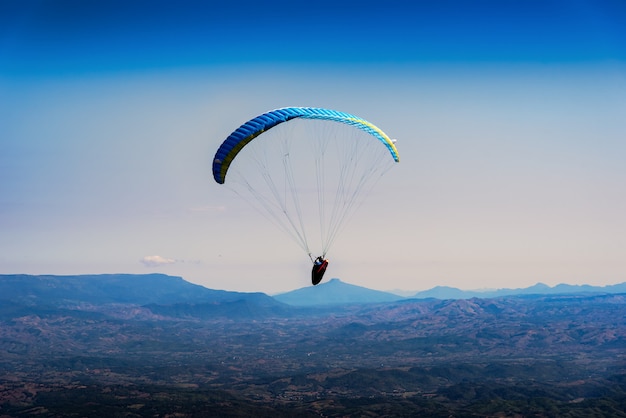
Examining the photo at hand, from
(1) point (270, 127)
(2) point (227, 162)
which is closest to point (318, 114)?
(1) point (270, 127)

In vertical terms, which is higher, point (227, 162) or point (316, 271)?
point (227, 162)

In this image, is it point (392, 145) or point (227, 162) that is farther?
point (392, 145)

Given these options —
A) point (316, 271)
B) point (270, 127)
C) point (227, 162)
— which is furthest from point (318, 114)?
point (316, 271)

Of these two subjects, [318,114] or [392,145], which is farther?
[392,145]

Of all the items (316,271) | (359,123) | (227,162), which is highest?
(359,123)

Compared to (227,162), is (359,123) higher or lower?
higher

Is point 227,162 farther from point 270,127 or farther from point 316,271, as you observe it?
point 316,271

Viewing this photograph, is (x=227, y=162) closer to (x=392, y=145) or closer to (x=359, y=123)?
(x=359, y=123)

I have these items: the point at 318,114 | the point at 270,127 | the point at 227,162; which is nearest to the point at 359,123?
the point at 318,114
